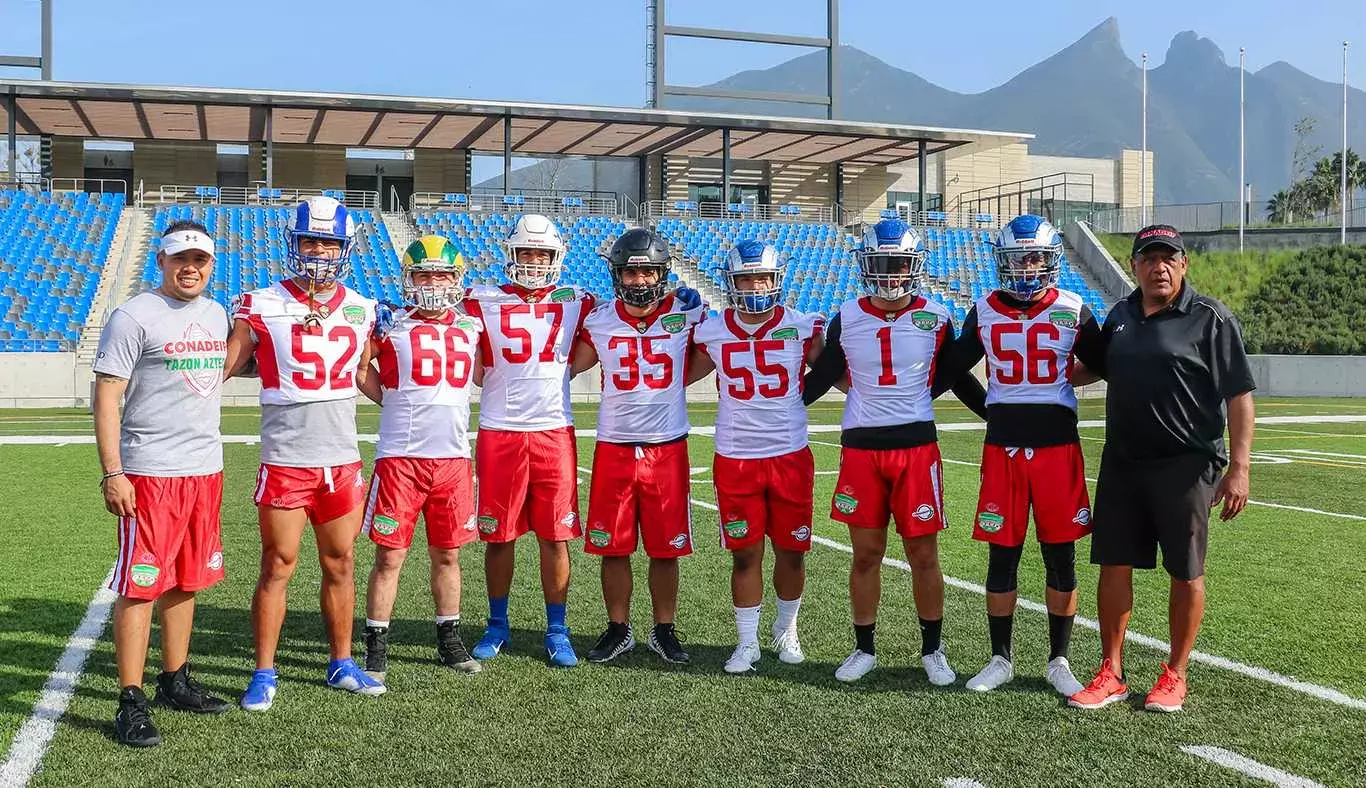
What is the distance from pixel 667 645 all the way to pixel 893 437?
142cm

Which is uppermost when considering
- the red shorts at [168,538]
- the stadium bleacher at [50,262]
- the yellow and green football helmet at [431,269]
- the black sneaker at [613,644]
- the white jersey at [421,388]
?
the stadium bleacher at [50,262]

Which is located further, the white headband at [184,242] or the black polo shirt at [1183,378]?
the black polo shirt at [1183,378]

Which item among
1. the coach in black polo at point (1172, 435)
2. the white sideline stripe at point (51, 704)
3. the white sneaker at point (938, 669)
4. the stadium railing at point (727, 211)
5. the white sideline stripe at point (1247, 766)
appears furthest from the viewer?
the stadium railing at point (727, 211)

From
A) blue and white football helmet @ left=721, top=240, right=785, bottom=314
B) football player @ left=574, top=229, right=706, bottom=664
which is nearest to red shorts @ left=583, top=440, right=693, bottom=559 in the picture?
football player @ left=574, top=229, right=706, bottom=664

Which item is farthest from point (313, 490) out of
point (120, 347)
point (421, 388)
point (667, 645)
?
point (667, 645)

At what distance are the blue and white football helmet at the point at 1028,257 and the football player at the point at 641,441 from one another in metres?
1.48

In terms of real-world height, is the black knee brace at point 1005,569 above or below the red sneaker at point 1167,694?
above

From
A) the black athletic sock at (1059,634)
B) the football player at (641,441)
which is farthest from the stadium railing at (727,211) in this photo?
the black athletic sock at (1059,634)

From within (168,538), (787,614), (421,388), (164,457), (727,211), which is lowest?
(787,614)

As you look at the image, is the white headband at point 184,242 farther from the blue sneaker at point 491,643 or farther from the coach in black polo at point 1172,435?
the coach in black polo at point 1172,435

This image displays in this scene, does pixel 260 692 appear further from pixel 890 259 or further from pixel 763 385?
pixel 890 259

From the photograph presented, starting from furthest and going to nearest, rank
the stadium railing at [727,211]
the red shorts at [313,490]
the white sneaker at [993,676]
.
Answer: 1. the stadium railing at [727,211]
2. the white sneaker at [993,676]
3. the red shorts at [313,490]

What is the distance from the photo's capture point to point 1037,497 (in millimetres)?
4730

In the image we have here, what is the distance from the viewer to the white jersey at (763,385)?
16.9ft
